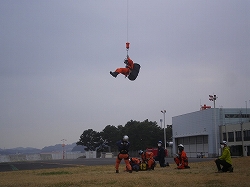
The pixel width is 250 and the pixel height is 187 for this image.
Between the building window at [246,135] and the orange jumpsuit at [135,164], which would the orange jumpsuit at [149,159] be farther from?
the building window at [246,135]

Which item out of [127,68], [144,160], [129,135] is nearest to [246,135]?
[129,135]

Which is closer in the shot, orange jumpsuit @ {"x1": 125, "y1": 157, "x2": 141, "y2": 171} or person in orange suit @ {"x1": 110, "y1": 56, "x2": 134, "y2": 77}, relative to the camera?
person in orange suit @ {"x1": 110, "y1": 56, "x2": 134, "y2": 77}

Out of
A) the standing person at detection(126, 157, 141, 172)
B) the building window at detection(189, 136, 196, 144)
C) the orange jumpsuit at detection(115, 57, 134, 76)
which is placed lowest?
the standing person at detection(126, 157, 141, 172)

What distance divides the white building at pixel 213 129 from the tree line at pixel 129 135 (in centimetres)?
1248

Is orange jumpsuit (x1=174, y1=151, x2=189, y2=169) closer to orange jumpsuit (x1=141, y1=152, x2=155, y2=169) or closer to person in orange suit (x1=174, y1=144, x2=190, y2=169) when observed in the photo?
person in orange suit (x1=174, y1=144, x2=190, y2=169)

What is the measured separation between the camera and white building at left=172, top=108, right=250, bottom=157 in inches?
2452

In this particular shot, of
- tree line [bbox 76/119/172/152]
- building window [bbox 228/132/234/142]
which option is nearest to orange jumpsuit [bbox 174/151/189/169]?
building window [bbox 228/132/234/142]

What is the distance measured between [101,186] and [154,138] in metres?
81.7

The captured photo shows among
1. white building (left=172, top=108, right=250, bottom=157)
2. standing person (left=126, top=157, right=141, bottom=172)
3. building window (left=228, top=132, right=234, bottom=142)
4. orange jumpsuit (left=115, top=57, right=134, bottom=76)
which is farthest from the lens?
building window (left=228, top=132, right=234, bottom=142)

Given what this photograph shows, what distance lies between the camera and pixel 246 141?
59750 millimetres

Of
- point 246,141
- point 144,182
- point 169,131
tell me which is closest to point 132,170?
point 144,182

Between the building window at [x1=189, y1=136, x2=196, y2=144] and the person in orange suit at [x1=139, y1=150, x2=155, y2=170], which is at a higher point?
the building window at [x1=189, y1=136, x2=196, y2=144]

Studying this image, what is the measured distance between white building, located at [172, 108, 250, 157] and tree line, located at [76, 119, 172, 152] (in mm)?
12483

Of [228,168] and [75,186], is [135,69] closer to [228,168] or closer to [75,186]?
[228,168]
